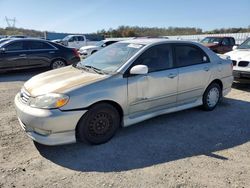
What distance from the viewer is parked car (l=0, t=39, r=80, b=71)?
10.0m

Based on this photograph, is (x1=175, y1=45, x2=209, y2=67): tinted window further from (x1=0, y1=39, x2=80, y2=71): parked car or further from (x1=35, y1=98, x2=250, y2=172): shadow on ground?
(x1=0, y1=39, x2=80, y2=71): parked car

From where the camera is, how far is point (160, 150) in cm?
389

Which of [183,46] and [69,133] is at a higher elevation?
[183,46]

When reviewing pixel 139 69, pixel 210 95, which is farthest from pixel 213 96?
pixel 139 69

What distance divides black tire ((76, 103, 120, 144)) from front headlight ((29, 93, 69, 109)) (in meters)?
0.39

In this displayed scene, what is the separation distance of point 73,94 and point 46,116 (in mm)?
463

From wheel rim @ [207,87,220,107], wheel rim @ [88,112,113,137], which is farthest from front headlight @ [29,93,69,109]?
wheel rim @ [207,87,220,107]

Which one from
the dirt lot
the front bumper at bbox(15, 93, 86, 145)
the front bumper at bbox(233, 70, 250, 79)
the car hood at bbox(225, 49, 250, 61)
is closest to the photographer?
the dirt lot

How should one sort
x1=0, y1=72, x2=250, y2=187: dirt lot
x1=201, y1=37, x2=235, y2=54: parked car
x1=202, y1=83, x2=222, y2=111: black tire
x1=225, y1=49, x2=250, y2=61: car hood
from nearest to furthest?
1. x1=0, y1=72, x2=250, y2=187: dirt lot
2. x1=202, y1=83, x2=222, y2=111: black tire
3. x1=225, y1=49, x2=250, y2=61: car hood
4. x1=201, y1=37, x2=235, y2=54: parked car

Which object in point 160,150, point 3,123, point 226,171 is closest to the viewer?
point 226,171

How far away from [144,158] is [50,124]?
1.37 m

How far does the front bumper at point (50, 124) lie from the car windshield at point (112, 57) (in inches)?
40.7

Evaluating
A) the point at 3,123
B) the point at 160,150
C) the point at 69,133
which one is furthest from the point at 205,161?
the point at 3,123

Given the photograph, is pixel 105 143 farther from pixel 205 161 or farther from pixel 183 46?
pixel 183 46
